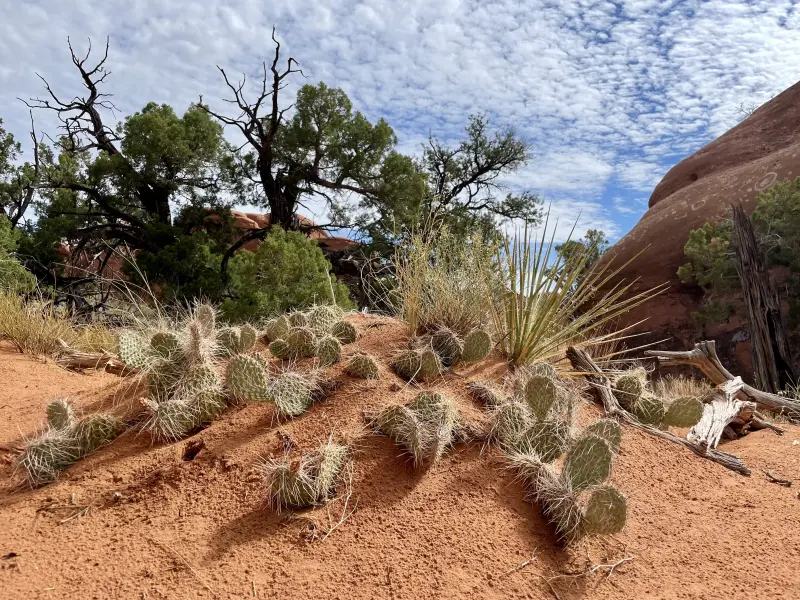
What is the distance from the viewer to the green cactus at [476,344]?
11.7ft

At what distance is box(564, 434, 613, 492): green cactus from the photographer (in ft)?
8.40

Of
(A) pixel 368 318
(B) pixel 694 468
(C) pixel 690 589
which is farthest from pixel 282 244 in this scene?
(C) pixel 690 589

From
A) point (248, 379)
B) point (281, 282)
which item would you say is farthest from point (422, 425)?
point (281, 282)

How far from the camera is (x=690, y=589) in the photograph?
2.20 metres

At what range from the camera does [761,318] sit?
9.52 m

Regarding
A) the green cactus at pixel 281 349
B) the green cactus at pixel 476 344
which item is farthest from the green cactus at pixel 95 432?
the green cactus at pixel 476 344

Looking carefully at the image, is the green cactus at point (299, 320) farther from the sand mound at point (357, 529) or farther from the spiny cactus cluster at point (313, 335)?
the sand mound at point (357, 529)

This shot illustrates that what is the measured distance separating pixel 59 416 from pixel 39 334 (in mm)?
2964

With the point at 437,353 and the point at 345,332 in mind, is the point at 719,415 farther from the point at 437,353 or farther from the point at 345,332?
the point at 345,332

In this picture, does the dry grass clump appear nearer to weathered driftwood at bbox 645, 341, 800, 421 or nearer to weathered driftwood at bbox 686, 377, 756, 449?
weathered driftwood at bbox 686, 377, 756, 449

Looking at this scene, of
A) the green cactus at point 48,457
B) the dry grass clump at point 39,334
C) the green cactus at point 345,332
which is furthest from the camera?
the dry grass clump at point 39,334

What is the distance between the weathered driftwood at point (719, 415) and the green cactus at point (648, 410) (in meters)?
0.22

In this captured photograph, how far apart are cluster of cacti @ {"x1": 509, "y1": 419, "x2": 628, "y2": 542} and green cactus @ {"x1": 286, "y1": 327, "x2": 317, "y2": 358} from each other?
1.48 metres

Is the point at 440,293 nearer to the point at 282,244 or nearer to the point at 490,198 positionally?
the point at 282,244
